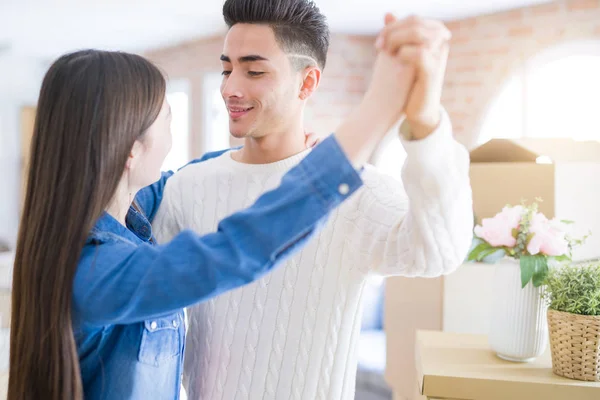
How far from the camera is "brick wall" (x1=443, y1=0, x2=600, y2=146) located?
4508mm

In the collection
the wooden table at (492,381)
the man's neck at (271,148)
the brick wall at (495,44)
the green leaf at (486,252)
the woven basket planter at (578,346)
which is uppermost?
the brick wall at (495,44)

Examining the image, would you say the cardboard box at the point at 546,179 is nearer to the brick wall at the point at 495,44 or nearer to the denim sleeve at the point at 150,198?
the denim sleeve at the point at 150,198

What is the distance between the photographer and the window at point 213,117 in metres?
6.57

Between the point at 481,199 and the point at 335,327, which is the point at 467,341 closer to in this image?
the point at 481,199

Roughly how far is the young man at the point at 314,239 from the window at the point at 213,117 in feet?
17.2

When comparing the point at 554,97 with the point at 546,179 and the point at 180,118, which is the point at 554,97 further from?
the point at 180,118

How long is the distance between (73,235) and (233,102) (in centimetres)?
47

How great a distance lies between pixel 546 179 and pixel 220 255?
137 centimetres

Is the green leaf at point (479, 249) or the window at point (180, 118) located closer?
the green leaf at point (479, 249)

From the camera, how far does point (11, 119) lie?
771cm

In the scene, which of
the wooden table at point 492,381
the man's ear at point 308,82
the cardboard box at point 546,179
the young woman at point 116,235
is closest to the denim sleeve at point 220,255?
the young woman at point 116,235

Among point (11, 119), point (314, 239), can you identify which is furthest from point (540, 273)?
point (11, 119)

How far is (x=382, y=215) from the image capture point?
3.48ft

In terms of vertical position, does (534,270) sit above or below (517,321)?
above
